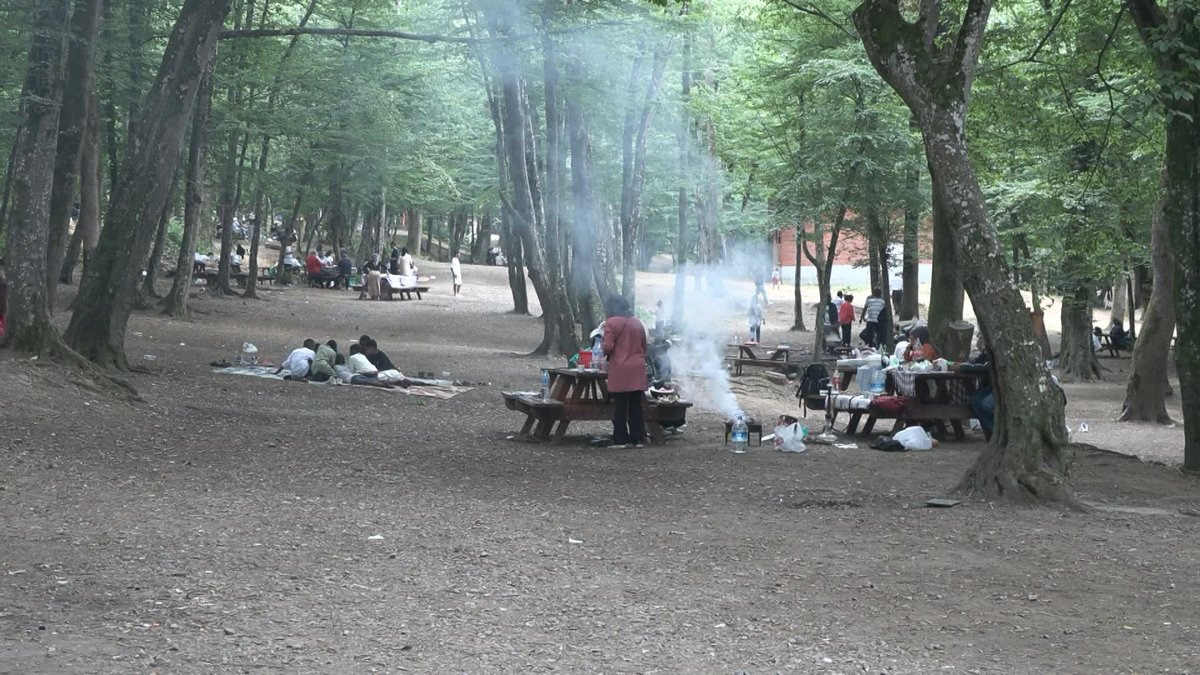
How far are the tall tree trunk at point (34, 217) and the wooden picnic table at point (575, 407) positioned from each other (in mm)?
5096

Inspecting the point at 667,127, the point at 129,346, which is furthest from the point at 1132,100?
the point at 667,127

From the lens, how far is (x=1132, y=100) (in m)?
11.9

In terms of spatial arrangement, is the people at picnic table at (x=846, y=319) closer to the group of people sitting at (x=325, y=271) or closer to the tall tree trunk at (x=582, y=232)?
the tall tree trunk at (x=582, y=232)

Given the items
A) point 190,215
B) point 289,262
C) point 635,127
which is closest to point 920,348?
point 190,215

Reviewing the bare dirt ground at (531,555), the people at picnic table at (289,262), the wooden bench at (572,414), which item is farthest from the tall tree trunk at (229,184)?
the wooden bench at (572,414)

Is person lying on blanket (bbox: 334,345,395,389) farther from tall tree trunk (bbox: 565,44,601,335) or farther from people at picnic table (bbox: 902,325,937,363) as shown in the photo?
tall tree trunk (bbox: 565,44,601,335)

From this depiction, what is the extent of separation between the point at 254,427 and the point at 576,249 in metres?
14.7

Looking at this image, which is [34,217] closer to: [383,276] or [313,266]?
[383,276]

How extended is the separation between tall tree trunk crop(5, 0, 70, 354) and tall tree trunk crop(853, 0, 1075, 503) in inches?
356

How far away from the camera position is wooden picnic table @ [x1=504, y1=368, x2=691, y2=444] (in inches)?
560

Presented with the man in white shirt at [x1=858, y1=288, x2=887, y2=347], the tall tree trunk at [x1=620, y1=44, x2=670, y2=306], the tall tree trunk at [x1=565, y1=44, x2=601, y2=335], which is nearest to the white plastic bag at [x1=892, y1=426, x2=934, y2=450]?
the tall tree trunk at [x1=565, y1=44, x2=601, y2=335]

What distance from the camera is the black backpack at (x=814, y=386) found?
16.5 meters

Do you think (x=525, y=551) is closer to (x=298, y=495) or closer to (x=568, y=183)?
(x=298, y=495)

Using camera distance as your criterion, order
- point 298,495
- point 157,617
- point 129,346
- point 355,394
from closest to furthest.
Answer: point 157,617 < point 298,495 < point 355,394 < point 129,346
